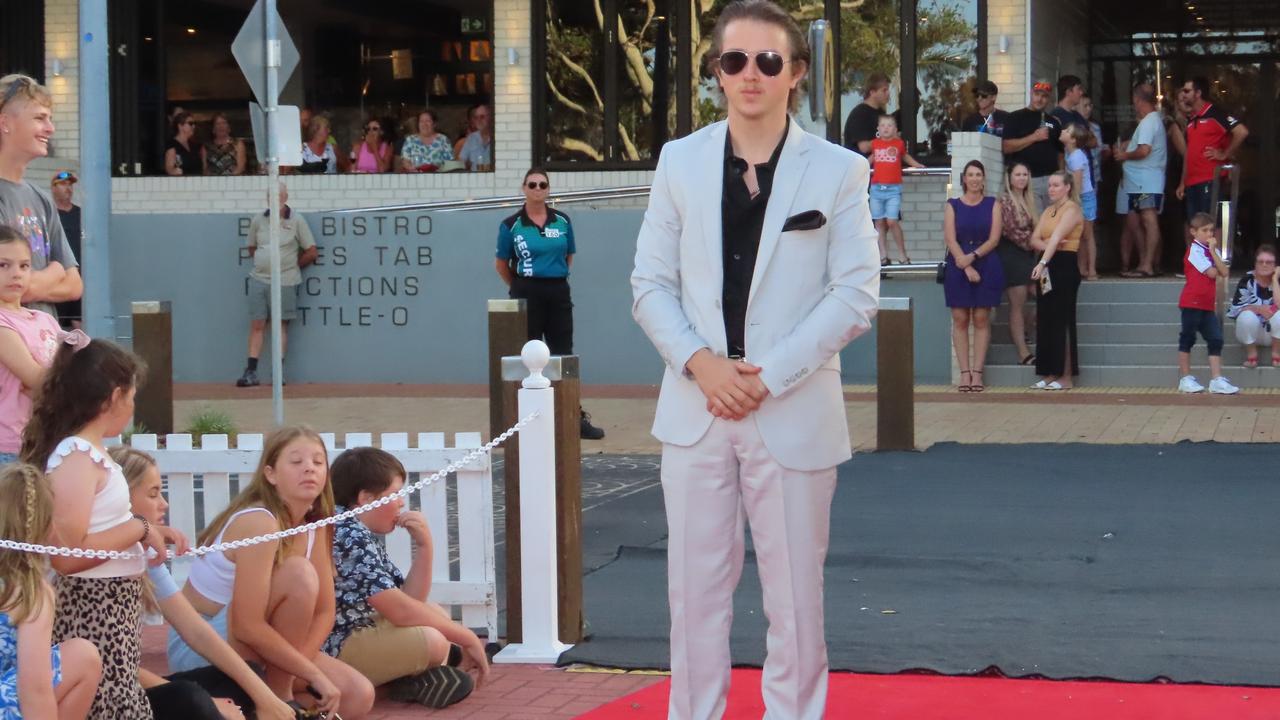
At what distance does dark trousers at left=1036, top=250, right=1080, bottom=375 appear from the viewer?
15751mm

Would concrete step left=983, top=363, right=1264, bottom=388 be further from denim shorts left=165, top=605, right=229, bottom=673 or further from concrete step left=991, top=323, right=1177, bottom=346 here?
denim shorts left=165, top=605, right=229, bottom=673

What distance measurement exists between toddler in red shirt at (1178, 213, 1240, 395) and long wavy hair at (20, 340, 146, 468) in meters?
11.9

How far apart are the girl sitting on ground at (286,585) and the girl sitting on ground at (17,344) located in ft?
2.29

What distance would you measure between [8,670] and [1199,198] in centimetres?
1644

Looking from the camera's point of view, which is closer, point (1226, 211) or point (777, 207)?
point (777, 207)

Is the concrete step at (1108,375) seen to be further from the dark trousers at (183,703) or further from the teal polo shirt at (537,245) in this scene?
the dark trousers at (183,703)

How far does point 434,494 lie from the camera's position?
675 centimetres

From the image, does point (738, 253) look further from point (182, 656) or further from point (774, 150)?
point (182, 656)

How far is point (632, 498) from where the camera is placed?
33.6ft

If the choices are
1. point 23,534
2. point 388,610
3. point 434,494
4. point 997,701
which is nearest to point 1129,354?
point 434,494

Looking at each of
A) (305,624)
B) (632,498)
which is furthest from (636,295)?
(632,498)

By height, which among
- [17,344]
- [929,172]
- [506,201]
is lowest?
[17,344]

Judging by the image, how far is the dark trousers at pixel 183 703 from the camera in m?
4.95

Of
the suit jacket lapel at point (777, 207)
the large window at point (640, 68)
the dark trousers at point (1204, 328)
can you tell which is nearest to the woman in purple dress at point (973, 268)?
the dark trousers at point (1204, 328)
